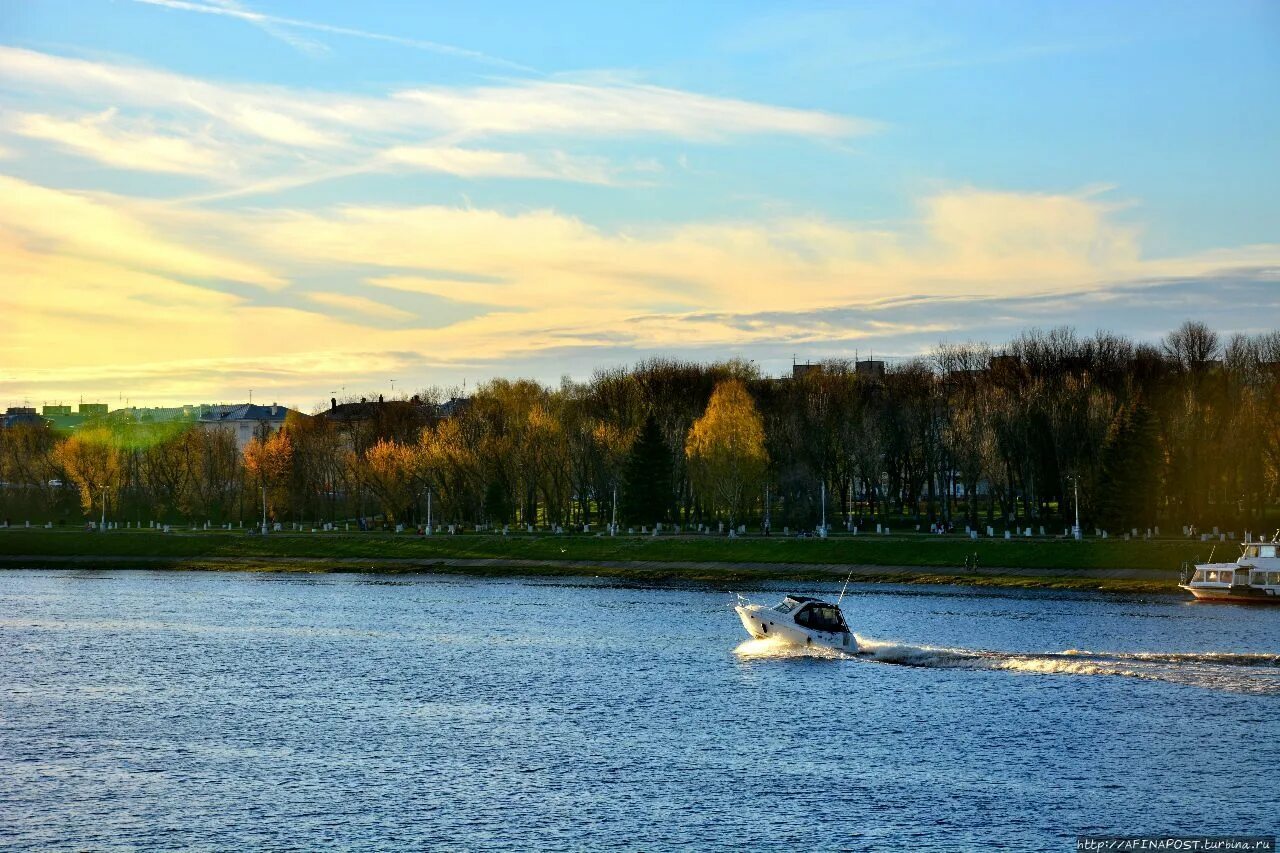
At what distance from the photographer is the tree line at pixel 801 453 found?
13388 centimetres

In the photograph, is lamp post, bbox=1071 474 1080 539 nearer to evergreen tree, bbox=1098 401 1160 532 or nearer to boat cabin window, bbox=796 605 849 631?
evergreen tree, bbox=1098 401 1160 532

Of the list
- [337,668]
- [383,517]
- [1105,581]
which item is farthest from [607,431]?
[337,668]

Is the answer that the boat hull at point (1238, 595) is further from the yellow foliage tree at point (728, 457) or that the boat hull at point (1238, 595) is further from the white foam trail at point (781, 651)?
the yellow foliage tree at point (728, 457)

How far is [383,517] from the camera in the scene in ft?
589

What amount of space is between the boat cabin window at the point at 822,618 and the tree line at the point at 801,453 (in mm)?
60204

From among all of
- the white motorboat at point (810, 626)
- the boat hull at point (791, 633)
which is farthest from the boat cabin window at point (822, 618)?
the boat hull at point (791, 633)

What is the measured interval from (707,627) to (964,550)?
134 feet

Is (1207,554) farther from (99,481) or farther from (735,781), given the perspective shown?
(99,481)

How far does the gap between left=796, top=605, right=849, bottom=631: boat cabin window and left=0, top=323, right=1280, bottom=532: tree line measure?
60204 mm

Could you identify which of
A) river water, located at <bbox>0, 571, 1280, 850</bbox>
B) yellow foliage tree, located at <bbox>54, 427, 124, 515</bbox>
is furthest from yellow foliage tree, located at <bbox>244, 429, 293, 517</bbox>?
river water, located at <bbox>0, 571, 1280, 850</bbox>

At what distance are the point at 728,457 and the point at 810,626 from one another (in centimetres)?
6490

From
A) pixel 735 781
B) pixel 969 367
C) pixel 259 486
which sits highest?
pixel 969 367

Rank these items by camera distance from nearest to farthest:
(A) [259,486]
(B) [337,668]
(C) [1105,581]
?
(B) [337,668], (C) [1105,581], (A) [259,486]

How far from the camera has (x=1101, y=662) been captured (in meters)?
68.8
